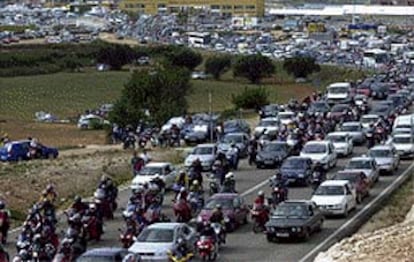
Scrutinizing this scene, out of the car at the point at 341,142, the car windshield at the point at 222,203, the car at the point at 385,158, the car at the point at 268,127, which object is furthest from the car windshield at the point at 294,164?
the car at the point at 268,127

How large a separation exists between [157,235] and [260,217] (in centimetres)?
538

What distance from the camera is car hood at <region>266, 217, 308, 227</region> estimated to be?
31122 mm

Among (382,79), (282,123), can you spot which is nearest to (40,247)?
(282,123)

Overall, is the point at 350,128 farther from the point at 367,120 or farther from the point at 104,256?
the point at 104,256

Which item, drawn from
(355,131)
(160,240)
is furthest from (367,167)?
(160,240)

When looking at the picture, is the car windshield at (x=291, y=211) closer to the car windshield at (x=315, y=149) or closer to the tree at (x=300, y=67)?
the car windshield at (x=315, y=149)

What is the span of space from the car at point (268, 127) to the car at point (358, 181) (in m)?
14.5

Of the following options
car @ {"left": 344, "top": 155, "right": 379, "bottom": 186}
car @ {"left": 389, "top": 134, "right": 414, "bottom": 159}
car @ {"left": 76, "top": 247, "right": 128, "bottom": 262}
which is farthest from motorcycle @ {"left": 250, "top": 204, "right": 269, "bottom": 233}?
car @ {"left": 389, "top": 134, "right": 414, "bottom": 159}

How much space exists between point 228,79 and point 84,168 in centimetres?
7196

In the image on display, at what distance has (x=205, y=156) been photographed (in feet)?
151

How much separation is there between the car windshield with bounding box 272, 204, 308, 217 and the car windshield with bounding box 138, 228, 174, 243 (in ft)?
15.1

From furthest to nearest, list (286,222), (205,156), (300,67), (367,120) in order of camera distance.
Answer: (300,67) < (367,120) < (205,156) < (286,222)

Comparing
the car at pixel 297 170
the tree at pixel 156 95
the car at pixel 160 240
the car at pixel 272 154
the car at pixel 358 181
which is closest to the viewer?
the car at pixel 160 240

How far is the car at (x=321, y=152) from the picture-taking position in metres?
45.0
